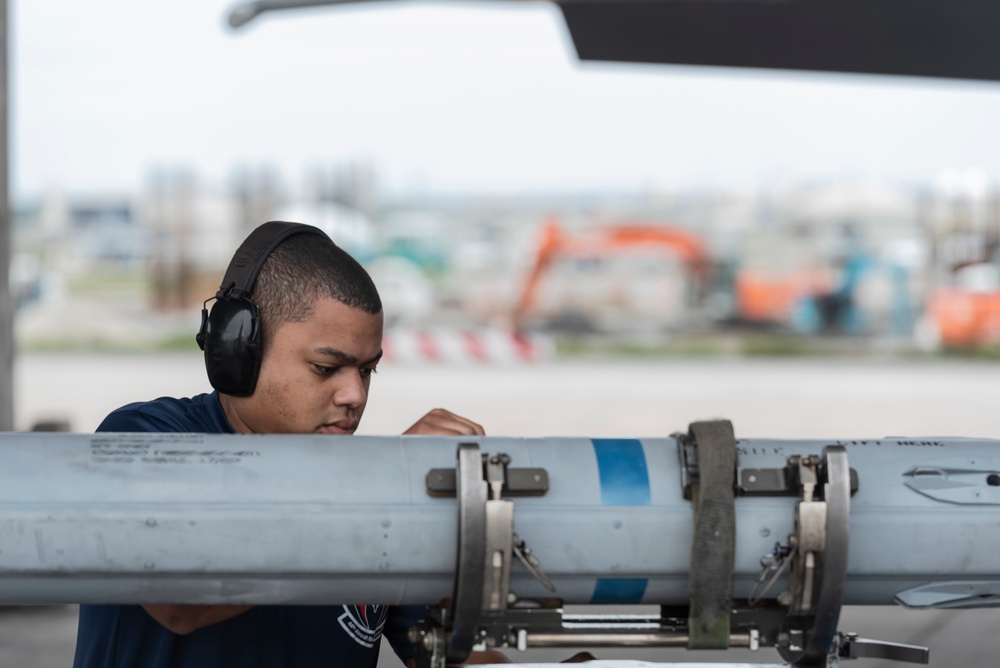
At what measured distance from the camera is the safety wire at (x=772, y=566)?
1.50 m

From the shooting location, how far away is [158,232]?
17297mm

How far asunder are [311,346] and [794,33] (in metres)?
2.02

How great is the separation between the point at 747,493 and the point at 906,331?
47.7 ft

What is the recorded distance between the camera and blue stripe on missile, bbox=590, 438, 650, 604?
152 centimetres

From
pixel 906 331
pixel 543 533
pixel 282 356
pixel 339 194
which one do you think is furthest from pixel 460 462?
pixel 339 194

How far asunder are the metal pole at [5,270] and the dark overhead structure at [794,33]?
2.33 metres

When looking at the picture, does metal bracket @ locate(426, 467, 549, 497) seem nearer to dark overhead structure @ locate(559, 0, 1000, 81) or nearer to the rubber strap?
the rubber strap

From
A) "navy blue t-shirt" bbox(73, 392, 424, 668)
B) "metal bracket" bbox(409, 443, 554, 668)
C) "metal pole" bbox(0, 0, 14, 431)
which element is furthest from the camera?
"metal pole" bbox(0, 0, 14, 431)

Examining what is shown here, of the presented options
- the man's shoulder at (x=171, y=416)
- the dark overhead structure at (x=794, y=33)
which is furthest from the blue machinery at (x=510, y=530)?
the dark overhead structure at (x=794, y=33)

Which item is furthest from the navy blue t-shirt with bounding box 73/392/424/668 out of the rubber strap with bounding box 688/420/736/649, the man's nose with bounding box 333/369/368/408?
the rubber strap with bounding box 688/420/736/649

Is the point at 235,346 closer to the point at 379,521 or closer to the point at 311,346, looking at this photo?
the point at 311,346

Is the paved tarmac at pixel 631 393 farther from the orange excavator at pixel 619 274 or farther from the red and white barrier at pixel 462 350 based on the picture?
the orange excavator at pixel 619 274

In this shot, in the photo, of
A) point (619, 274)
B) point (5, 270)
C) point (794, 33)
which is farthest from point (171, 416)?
point (619, 274)

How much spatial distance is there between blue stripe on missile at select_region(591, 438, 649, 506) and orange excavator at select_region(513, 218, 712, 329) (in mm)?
14501
